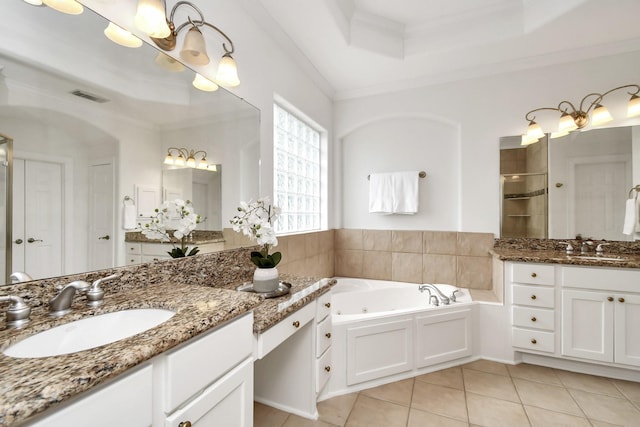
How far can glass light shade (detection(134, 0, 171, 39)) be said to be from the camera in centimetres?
109

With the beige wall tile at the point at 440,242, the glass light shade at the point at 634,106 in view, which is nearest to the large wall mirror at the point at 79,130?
the beige wall tile at the point at 440,242

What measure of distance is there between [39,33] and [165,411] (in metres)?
1.23

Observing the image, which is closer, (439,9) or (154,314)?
(154,314)


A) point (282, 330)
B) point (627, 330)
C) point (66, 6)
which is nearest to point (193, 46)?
point (66, 6)

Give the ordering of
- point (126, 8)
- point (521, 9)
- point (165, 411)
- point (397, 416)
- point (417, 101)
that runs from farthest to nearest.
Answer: point (417, 101)
point (521, 9)
point (397, 416)
point (126, 8)
point (165, 411)

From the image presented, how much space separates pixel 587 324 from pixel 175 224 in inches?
111

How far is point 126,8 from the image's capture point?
1146mm

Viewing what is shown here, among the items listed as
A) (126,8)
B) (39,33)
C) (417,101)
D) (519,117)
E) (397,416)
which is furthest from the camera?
(417,101)

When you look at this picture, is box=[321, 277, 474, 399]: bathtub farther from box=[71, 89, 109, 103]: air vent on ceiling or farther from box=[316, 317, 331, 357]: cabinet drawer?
box=[71, 89, 109, 103]: air vent on ceiling

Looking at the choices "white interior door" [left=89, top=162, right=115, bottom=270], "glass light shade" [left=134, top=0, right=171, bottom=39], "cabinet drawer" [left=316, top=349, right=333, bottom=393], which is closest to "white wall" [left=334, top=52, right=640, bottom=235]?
"cabinet drawer" [left=316, top=349, right=333, bottom=393]

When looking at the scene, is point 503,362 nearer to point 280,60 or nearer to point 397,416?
point 397,416

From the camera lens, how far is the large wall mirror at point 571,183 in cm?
233

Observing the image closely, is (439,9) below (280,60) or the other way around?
the other way around

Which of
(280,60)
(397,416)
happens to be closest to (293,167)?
(280,60)
